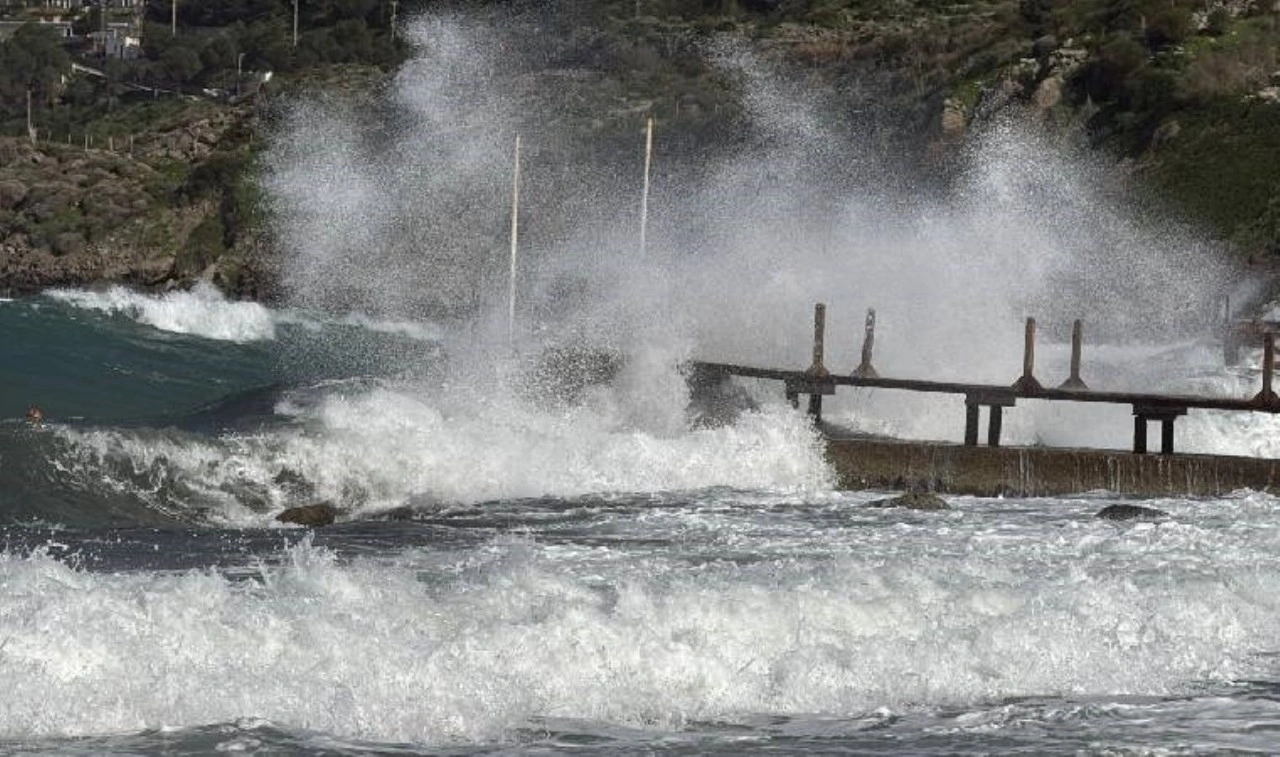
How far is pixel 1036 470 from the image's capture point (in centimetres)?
2689

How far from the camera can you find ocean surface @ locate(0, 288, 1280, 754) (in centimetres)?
1397

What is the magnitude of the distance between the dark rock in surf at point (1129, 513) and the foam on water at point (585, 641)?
382cm

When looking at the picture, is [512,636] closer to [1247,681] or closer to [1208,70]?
[1247,681]

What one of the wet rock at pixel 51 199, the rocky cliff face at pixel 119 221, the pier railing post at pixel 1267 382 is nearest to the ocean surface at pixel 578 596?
the pier railing post at pixel 1267 382

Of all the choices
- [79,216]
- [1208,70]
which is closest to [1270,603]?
[1208,70]

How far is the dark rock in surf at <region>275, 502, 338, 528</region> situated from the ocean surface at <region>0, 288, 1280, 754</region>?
0.21 metres

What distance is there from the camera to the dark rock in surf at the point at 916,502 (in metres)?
24.4

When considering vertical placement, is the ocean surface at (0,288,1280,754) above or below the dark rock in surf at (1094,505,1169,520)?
below

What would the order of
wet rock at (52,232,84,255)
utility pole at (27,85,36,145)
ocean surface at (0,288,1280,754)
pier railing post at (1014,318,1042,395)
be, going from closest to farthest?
ocean surface at (0,288,1280,754) → pier railing post at (1014,318,1042,395) → wet rock at (52,232,84,255) → utility pole at (27,85,36,145)

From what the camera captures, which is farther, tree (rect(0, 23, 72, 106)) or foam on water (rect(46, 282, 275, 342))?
tree (rect(0, 23, 72, 106))

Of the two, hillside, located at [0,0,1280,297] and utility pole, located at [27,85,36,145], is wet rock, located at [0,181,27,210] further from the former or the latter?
utility pole, located at [27,85,36,145]

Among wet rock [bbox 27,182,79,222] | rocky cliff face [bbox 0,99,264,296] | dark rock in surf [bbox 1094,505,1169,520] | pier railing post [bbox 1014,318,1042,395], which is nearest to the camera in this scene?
dark rock in surf [bbox 1094,505,1169,520]

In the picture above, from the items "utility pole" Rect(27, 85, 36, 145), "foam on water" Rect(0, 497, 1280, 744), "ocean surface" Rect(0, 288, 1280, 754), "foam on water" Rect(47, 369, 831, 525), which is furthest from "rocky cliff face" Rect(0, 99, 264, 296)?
"foam on water" Rect(0, 497, 1280, 744)

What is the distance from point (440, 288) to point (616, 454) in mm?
48958
